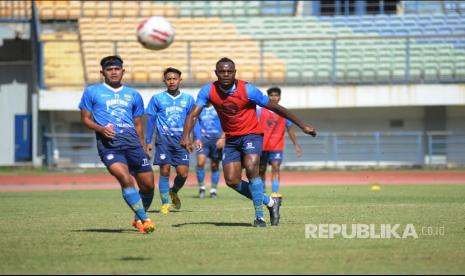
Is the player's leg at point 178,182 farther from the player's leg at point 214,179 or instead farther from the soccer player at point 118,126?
the player's leg at point 214,179

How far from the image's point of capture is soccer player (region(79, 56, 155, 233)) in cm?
1205

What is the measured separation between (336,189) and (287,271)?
15.6 meters

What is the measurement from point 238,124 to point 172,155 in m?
3.99

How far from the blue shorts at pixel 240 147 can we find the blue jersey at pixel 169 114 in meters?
3.73

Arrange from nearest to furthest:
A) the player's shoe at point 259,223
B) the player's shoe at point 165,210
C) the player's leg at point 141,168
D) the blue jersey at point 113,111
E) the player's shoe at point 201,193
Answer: the blue jersey at point 113,111 < the player's leg at point 141,168 < the player's shoe at point 259,223 < the player's shoe at point 165,210 < the player's shoe at point 201,193

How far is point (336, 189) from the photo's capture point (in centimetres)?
2400

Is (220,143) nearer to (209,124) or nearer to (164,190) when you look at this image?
(209,124)

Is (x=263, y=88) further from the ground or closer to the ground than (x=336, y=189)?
further from the ground

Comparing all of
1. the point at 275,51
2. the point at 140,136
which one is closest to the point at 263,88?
the point at 275,51

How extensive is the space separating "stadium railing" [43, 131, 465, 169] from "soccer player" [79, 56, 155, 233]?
2389 cm

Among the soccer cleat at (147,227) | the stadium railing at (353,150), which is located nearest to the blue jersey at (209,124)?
the soccer cleat at (147,227)

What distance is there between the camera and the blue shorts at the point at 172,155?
16.8 m

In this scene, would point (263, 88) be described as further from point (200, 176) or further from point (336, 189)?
point (200, 176)

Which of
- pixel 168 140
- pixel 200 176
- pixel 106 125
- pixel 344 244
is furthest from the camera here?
pixel 200 176
